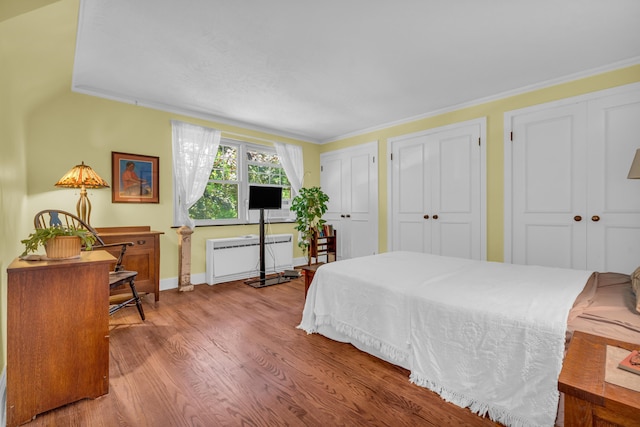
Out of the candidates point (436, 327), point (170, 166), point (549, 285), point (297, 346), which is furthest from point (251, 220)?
point (549, 285)

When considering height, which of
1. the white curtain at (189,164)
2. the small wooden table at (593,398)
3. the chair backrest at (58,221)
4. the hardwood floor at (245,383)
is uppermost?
the white curtain at (189,164)

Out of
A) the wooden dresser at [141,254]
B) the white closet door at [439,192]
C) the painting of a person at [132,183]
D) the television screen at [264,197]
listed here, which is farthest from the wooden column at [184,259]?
the white closet door at [439,192]

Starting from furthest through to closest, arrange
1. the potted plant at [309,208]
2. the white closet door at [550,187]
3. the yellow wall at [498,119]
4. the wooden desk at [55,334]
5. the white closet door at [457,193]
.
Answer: the potted plant at [309,208] → the white closet door at [457,193] → the white closet door at [550,187] → the yellow wall at [498,119] → the wooden desk at [55,334]

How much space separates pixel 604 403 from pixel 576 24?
109 inches

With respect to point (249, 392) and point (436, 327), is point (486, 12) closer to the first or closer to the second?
point (436, 327)

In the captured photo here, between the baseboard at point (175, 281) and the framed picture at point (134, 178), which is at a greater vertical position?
the framed picture at point (134, 178)

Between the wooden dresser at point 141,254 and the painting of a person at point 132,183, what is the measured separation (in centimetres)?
50

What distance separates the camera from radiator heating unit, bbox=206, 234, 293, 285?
4.28 m

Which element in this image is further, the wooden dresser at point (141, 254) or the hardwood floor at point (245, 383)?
the wooden dresser at point (141, 254)

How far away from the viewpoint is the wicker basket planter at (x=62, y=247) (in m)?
1.69

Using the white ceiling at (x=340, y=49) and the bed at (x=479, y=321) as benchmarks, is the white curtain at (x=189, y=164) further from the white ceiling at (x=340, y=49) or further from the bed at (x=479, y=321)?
the bed at (x=479, y=321)

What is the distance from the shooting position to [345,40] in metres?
2.44

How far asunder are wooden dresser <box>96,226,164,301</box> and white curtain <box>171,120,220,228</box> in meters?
0.73

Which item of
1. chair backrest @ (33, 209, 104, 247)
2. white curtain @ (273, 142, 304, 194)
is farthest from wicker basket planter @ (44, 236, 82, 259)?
white curtain @ (273, 142, 304, 194)
